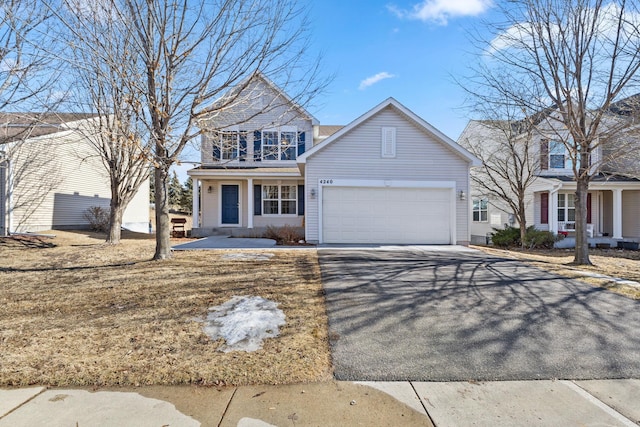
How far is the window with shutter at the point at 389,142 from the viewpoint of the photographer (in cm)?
1320

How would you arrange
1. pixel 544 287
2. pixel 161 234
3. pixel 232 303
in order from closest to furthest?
pixel 232 303
pixel 544 287
pixel 161 234

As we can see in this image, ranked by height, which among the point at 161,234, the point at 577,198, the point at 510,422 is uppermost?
the point at 577,198

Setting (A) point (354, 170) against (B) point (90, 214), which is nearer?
(A) point (354, 170)

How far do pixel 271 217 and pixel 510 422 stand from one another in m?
15.0

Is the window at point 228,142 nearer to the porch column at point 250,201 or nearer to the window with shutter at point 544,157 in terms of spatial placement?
the porch column at point 250,201

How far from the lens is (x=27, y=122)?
10789mm

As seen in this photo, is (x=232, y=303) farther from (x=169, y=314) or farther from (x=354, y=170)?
(x=354, y=170)

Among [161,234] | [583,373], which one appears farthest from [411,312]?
[161,234]

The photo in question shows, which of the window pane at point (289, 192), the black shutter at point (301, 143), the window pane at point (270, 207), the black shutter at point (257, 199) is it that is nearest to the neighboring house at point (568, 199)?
the black shutter at point (301, 143)

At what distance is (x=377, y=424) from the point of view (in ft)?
8.78

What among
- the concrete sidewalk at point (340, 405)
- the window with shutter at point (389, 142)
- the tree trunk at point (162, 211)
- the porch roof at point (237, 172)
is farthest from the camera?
the porch roof at point (237, 172)

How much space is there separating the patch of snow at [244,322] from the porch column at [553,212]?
54.7 ft

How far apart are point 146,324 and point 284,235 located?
9.67 m

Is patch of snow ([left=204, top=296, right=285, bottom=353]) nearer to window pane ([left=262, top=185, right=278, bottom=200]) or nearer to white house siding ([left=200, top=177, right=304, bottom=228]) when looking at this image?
white house siding ([left=200, top=177, right=304, bottom=228])
